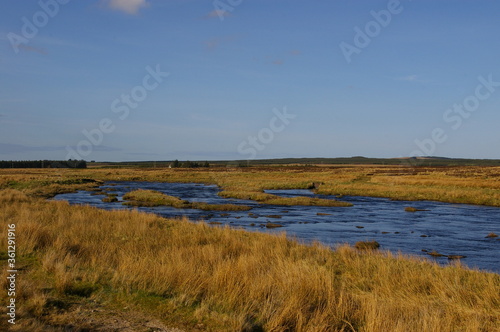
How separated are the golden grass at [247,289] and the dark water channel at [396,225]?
6.48 metres

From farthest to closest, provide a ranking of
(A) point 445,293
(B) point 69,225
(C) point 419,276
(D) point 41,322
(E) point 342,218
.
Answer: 1. (E) point 342,218
2. (B) point 69,225
3. (C) point 419,276
4. (A) point 445,293
5. (D) point 41,322

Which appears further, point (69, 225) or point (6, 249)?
point (69, 225)

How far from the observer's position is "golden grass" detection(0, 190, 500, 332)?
24.4 feet

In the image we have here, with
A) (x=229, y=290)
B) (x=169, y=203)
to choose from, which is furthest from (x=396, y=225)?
(x=229, y=290)

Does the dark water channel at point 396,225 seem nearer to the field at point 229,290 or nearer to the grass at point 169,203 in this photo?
the grass at point 169,203

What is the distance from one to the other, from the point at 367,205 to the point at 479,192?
522 inches

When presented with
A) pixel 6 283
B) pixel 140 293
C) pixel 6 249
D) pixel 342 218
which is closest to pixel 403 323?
pixel 140 293

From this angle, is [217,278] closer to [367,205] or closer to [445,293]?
[445,293]

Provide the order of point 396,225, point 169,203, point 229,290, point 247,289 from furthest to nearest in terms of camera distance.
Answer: point 169,203, point 396,225, point 247,289, point 229,290

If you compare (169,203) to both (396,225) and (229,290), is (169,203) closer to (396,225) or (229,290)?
(396,225)

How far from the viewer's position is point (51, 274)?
9.54 meters

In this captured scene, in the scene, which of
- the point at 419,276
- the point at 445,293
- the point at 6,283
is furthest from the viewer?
the point at 419,276

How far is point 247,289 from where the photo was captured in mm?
8852

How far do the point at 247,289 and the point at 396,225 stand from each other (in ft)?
69.6
